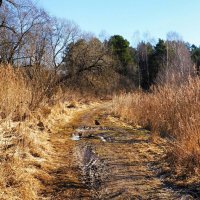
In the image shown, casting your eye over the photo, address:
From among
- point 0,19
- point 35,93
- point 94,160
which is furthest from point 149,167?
point 0,19

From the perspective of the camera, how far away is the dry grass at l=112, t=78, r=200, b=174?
6359 mm

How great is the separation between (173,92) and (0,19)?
1958 cm

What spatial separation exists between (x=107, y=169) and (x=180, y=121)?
1.90 meters

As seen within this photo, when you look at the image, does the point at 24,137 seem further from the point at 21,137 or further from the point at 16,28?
the point at 16,28

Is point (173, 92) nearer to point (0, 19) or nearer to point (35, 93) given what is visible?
point (35, 93)

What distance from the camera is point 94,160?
24.0ft

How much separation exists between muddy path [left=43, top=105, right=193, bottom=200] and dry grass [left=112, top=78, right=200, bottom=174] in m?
0.51

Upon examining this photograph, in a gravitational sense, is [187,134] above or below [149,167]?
above

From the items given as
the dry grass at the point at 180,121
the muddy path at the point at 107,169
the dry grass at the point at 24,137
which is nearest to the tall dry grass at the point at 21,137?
the dry grass at the point at 24,137

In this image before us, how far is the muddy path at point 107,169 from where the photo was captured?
527cm

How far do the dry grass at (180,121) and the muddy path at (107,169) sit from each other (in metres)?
0.51

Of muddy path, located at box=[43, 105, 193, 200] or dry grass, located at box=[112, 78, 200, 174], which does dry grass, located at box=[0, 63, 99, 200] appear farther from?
dry grass, located at box=[112, 78, 200, 174]

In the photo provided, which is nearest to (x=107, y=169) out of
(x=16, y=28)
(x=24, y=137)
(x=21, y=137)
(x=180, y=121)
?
(x=180, y=121)

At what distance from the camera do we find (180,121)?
7.35 m
